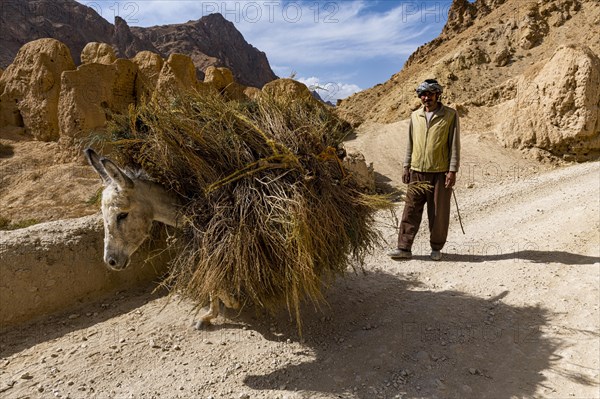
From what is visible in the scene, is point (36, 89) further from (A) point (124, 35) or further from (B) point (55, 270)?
(A) point (124, 35)

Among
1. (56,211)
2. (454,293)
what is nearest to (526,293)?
(454,293)

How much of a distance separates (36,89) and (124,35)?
176ft

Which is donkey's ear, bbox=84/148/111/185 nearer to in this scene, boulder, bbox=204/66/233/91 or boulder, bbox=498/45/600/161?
boulder, bbox=498/45/600/161

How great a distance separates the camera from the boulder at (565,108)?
32.8 feet

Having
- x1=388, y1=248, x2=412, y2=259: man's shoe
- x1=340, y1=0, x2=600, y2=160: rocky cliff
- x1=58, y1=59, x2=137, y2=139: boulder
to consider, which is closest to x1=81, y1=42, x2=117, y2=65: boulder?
x1=58, y1=59, x2=137, y2=139: boulder

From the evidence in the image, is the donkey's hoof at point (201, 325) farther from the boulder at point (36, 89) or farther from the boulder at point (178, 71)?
the boulder at point (36, 89)

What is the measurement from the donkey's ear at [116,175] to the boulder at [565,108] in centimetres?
1138

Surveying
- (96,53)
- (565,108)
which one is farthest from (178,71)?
(565,108)

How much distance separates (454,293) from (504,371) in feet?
3.60

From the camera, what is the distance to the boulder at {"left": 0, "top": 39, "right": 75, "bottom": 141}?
1444cm

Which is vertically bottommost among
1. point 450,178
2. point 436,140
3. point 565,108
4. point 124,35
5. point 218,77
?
point 450,178

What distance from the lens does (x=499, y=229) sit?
5.18 metres

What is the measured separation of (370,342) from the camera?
9.15ft

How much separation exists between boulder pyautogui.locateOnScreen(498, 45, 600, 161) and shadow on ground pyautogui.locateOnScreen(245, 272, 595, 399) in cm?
905
